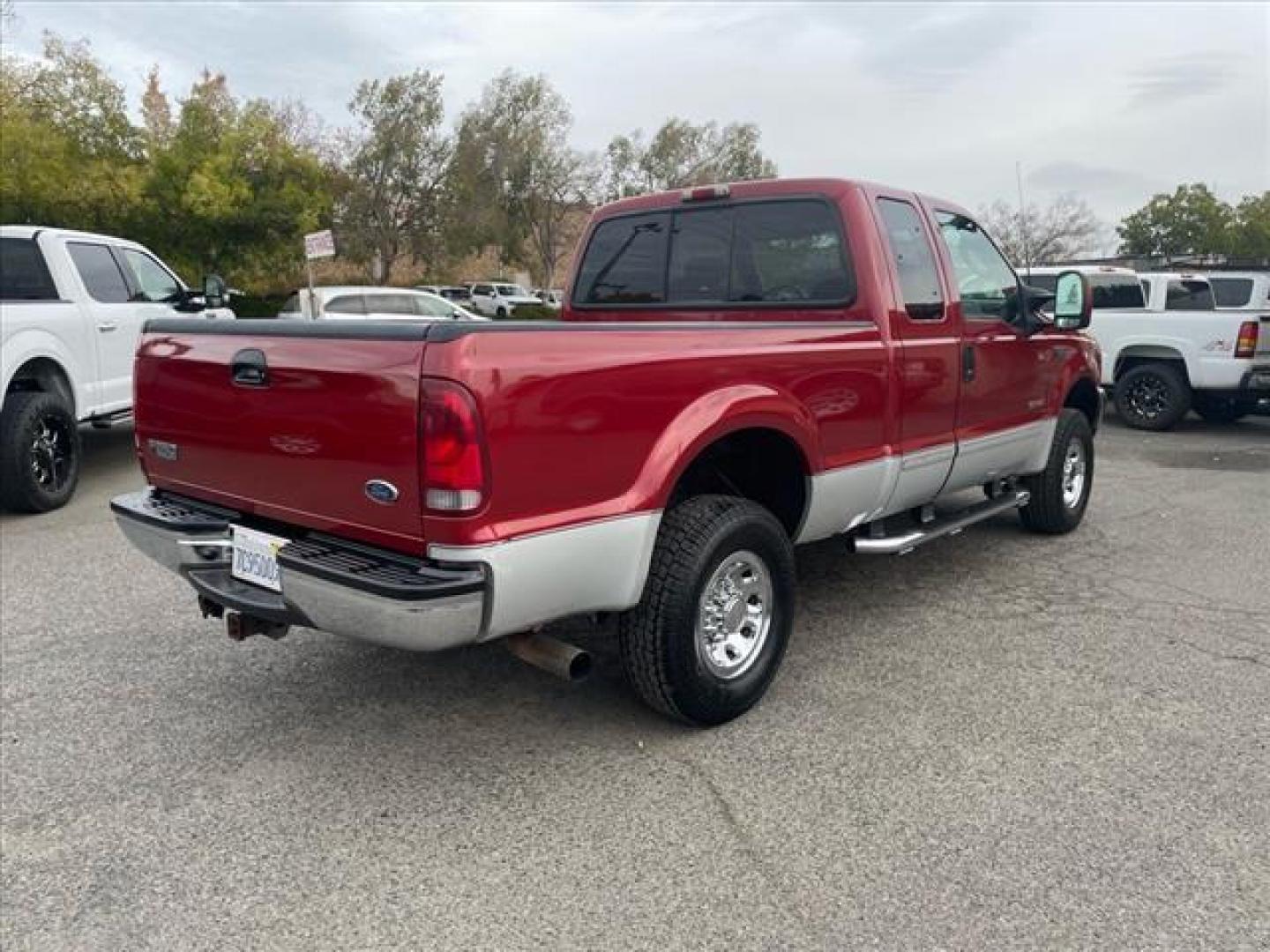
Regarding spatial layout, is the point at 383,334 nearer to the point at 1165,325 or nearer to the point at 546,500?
the point at 546,500

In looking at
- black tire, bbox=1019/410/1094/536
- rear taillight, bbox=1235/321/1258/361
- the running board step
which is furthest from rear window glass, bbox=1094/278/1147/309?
the running board step

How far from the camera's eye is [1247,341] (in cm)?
1001

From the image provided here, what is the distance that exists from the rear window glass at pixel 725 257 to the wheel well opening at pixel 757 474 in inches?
30.7

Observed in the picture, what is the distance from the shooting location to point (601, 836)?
2773 mm

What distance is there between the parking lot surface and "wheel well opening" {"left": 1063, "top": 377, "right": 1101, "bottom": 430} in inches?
63.7

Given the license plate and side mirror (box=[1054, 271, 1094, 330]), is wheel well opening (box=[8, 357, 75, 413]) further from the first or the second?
side mirror (box=[1054, 271, 1094, 330])

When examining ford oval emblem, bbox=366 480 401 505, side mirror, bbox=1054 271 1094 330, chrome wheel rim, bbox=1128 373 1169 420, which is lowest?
chrome wheel rim, bbox=1128 373 1169 420

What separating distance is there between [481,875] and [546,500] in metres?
1.04

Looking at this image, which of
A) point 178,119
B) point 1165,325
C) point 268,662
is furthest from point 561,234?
point 268,662

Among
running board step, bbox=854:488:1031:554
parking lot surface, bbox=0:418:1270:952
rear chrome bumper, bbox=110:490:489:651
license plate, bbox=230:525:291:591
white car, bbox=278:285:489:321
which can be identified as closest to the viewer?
parking lot surface, bbox=0:418:1270:952

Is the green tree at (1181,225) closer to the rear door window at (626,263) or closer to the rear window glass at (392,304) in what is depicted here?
the rear window glass at (392,304)

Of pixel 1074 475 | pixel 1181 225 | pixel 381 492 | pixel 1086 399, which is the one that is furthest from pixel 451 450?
pixel 1181 225

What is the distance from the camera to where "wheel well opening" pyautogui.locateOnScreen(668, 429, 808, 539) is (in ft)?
11.7

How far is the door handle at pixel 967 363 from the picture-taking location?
447 cm
